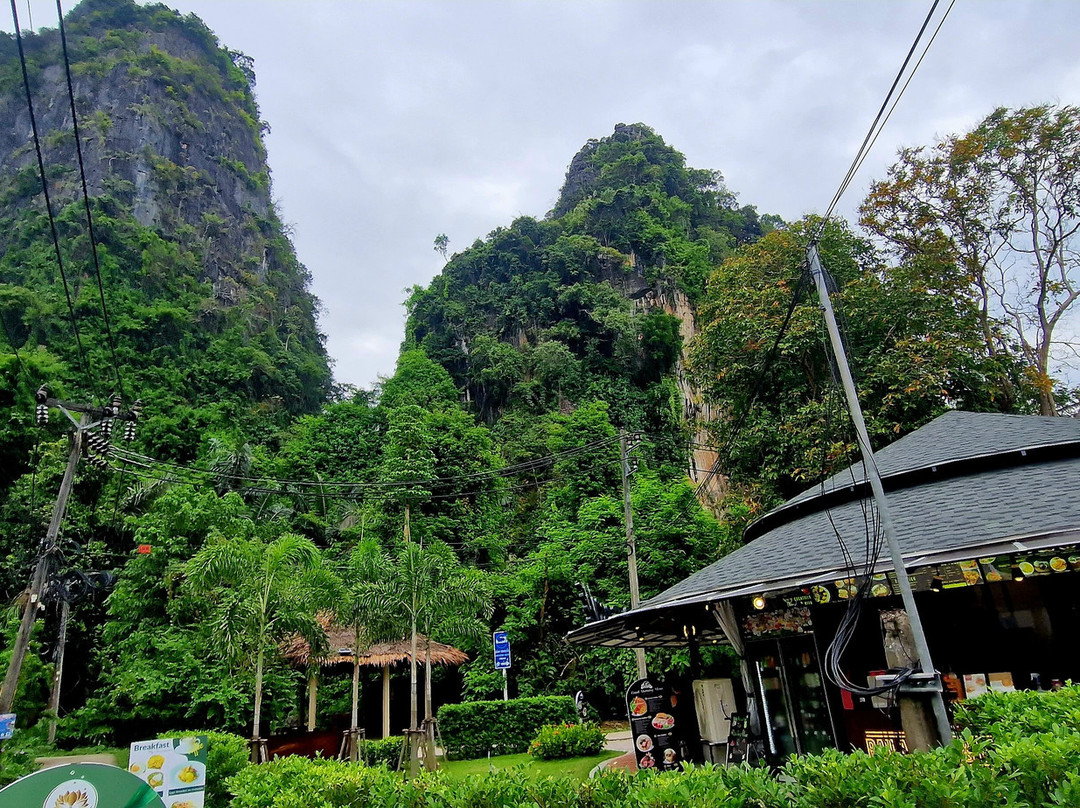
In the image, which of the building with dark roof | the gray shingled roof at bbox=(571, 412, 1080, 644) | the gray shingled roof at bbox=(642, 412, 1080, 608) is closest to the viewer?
the gray shingled roof at bbox=(571, 412, 1080, 644)

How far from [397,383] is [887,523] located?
3308 centimetres

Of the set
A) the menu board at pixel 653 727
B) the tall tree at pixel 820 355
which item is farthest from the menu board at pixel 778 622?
the tall tree at pixel 820 355

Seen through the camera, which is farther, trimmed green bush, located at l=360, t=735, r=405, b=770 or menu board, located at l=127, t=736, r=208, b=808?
trimmed green bush, located at l=360, t=735, r=405, b=770

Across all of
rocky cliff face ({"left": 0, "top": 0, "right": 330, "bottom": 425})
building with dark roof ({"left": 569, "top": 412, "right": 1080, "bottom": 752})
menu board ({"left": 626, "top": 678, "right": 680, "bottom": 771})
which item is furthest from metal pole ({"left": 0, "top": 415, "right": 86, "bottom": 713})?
rocky cliff face ({"left": 0, "top": 0, "right": 330, "bottom": 425})

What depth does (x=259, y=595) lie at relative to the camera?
42.0 ft

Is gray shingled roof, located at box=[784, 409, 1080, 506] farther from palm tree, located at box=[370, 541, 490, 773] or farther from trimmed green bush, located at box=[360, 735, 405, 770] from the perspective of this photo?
trimmed green bush, located at box=[360, 735, 405, 770]

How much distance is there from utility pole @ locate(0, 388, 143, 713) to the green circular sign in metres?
9.87

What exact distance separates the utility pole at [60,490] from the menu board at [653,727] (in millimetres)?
10222

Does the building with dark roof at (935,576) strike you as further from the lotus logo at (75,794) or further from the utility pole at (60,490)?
the utility pole at (60,490)

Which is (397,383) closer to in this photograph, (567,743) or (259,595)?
(259,595)

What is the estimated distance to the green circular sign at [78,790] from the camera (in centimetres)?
307

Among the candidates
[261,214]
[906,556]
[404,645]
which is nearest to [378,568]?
[404,645]

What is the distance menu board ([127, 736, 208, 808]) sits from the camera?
5980 mm

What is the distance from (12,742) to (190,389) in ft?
86.8
